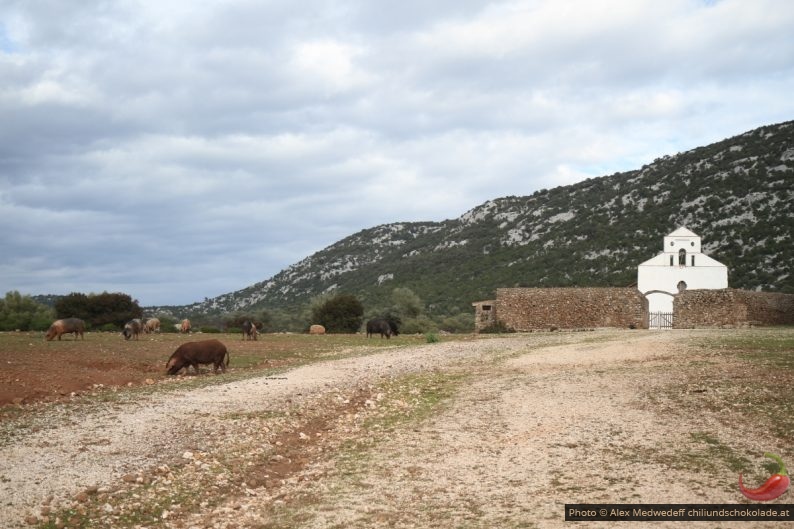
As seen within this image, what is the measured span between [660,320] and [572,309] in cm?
561

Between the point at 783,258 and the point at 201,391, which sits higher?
the point at 783,258

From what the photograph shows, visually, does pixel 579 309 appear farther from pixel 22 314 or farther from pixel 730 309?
pixel 22 314

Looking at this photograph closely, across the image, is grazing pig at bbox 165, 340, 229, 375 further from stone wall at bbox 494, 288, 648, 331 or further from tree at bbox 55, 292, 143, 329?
tree at bbox 55, 292, 143, 329

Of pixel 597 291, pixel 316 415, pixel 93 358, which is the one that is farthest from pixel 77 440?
pixel 597 291

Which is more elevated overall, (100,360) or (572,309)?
(572,309)

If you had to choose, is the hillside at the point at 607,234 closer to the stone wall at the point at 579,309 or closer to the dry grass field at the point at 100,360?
the stone wall at the point at 579,309

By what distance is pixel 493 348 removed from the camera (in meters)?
25.4

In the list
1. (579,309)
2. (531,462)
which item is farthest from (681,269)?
(531,462)

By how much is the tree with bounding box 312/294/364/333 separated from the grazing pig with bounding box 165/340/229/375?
32.5 metres

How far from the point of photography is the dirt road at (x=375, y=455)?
26.4 ft

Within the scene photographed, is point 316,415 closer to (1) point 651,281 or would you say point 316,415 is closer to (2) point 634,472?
(2) point 634,472

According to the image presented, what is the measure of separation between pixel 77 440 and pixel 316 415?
432cm

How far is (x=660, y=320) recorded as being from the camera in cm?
4253

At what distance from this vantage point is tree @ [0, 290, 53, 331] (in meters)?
45.0
